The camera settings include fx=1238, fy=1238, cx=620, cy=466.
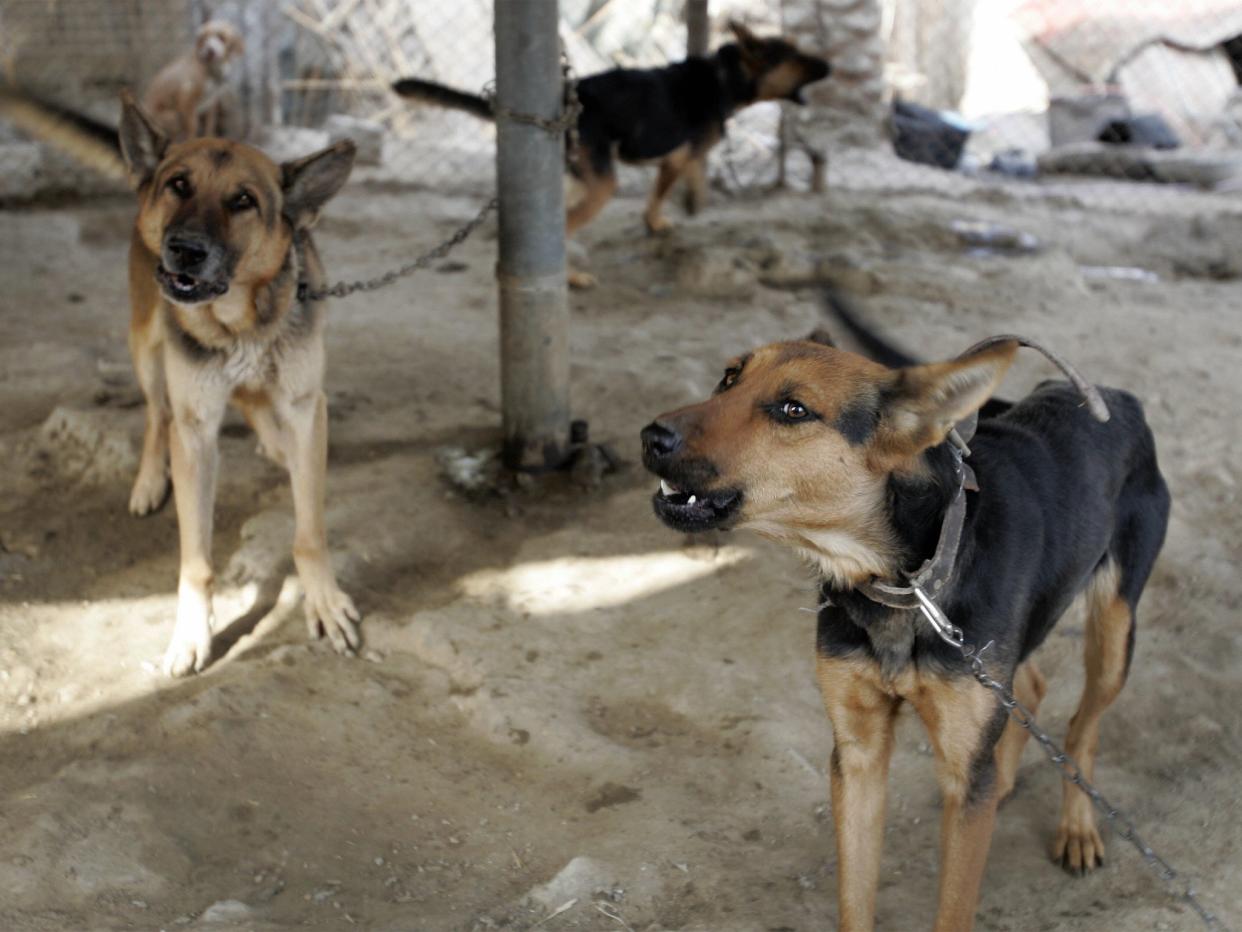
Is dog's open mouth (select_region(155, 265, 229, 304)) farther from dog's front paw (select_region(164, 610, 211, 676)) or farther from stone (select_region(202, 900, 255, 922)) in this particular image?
stone (select_region(202, 900, 255, 922))

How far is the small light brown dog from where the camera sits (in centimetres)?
928

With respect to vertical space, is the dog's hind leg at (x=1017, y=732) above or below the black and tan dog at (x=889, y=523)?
below

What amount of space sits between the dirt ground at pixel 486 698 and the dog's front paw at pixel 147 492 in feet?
0.38

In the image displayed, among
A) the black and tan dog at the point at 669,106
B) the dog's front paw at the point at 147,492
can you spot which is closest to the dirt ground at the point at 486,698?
the dog's front paw at the point at 147,492

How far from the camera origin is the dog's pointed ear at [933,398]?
2.31m

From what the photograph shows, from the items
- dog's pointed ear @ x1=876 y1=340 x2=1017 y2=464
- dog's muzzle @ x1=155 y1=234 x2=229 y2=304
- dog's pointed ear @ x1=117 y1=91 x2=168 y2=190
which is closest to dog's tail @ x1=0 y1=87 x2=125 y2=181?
dog's pointed ear @ x1=117 y1=91 x2=168 y2=190

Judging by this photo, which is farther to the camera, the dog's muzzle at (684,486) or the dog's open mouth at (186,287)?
the dog's open mouth at (186,287)

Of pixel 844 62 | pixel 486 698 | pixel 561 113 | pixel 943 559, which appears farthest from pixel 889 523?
pixel 844 62

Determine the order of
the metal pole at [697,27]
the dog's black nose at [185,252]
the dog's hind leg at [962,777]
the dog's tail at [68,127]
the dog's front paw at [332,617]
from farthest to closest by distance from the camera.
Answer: the metal pole at [697,27] → the dog's tail at [68,127] → the dog's front paw at [332,617] → the dog's black nose at [185,252] → the dog's hind leg at [962,777]

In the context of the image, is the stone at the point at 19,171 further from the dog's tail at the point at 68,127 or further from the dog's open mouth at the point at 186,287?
the dog's open mouth at the point at 186,287

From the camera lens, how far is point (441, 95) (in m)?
6.87

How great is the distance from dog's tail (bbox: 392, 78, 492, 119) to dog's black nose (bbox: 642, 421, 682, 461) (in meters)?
4.28

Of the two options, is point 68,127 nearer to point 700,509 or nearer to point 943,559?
point 700,509

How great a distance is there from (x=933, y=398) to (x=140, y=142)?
289 centimetres
